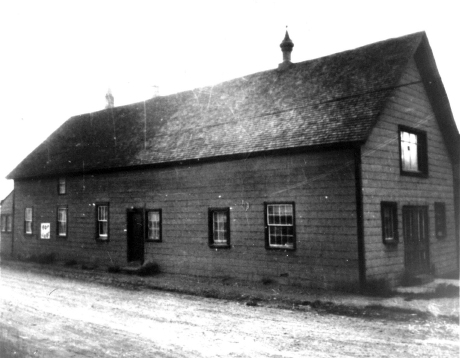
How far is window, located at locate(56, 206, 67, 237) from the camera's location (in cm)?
2455

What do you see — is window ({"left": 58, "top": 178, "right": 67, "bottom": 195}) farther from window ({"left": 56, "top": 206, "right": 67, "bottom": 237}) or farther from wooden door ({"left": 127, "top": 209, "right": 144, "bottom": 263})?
wooden door ({"left": 127, "top": 209, "right": 144, "bottom": 263})

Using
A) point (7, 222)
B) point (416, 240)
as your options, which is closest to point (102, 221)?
point (7, 222)

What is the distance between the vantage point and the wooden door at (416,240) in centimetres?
1520

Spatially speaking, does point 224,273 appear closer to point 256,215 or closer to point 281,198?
point 256,215

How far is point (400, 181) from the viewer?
15.3 meters

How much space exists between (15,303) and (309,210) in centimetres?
857

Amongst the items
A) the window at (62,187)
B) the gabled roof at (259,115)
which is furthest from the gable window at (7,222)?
the window at (62,187)

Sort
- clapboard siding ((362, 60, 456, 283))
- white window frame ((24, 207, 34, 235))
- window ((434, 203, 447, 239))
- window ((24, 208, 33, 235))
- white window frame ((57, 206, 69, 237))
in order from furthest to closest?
window ((24, 208, 33, 235)) → white window frame ((24, 207, 34, 235)) → white window frame ((57, 206, 69, 237)) → window ((434, 203, 447, 239)) → clapboard siding ((362, 60, 456, 283))

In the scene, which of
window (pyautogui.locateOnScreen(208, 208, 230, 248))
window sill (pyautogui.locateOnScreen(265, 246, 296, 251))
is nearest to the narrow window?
window (pyautogui.locateOnScreen(208, 208, 230, 248))

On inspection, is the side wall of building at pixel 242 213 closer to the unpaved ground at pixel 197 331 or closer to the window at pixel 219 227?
the window at pixel 219 227

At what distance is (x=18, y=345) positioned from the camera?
8.04 metres

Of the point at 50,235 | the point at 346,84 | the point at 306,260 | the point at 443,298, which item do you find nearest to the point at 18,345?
the point at 306,260

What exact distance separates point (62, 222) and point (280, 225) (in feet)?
46.6

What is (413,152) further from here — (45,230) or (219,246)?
(45,230)
